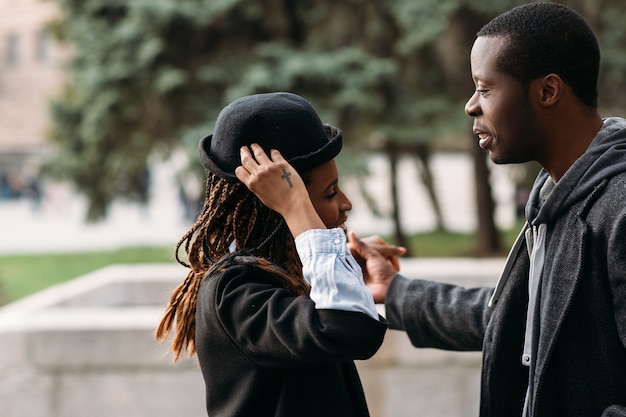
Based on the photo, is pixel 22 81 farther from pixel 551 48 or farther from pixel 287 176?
pixel 551 48

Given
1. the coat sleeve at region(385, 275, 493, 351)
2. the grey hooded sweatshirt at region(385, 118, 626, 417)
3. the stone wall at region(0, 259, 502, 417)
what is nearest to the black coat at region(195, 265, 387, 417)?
the grey hooded sweatshirt at region(385, 118, 626, 417)

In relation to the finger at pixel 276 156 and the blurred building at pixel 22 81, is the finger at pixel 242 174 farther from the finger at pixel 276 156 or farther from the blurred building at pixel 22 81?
the blurred building at pixel 22 81

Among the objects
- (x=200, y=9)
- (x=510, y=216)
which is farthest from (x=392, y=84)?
(x=510, y=216)

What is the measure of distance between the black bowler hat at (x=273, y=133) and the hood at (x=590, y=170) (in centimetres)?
51

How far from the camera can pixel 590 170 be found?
1.86 meters

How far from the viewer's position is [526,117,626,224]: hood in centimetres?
185

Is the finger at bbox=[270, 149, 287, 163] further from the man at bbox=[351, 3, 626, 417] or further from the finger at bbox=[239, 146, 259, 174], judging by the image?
the man at bbox=[351, 3, 626, 417]

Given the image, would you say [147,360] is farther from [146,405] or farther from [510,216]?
[510,216]

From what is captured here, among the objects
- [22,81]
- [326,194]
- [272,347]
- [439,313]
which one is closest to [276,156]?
[326,194]

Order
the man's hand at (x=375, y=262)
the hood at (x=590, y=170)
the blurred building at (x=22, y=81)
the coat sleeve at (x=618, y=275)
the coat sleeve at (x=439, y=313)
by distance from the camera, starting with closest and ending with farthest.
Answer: the coat sleeve at (x=618, y=275)
the hood at (x=590, y=170)
the coat sleeve at (x=439, y=313)
the man's hand at (x=375, y=262)
the blurred building at (x=22, y=81)

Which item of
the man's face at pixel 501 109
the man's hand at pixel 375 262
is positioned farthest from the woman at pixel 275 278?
the man's hand at pixel 375 262

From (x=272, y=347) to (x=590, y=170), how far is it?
0.79 metres

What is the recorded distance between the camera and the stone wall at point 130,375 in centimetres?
414

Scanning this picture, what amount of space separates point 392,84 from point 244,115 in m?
9.06
